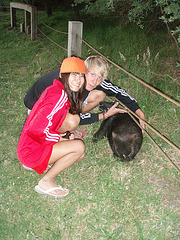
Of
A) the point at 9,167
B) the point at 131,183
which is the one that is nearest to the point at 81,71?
the point at 131,183

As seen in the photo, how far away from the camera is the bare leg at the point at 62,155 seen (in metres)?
2.40

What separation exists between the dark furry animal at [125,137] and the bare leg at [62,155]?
55cm

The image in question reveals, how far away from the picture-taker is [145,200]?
7.88 feet

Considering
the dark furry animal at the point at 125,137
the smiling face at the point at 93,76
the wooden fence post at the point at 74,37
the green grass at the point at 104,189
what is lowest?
the green grass at the point at 104,189

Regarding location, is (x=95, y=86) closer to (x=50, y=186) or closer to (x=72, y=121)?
(x=72, y=121)

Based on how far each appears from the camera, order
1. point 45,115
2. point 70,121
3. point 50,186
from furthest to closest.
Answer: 1. point 70,121
2. point 50,186
3. point 45,115

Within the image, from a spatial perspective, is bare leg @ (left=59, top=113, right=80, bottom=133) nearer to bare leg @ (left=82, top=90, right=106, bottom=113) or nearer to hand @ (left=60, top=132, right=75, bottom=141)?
hand @ (left=60, top=132, right=75, bottom=141)

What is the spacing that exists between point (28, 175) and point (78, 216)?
0.90 meters

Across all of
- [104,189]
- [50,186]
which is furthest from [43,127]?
[104,189]

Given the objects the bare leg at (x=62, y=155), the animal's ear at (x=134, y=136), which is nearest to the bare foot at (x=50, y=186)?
the bare leg at (x=62, y=155)

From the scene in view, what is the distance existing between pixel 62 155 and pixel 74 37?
7.30ft

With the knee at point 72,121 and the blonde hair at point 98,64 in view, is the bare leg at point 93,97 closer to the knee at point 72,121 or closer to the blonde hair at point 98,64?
the blonde hair at point 98,64

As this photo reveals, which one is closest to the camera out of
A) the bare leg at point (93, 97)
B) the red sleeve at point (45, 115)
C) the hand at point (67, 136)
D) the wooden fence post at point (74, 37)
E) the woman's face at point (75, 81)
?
the red sleeve at point (45, 115)

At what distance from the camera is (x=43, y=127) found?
201 centimetres
